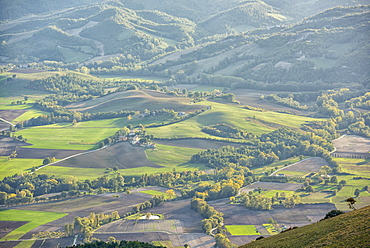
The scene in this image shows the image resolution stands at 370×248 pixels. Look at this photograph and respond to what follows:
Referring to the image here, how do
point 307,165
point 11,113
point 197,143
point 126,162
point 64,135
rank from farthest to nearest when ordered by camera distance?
point 11,113, point 64,135, point 197,143, point 126,162, point 307,165

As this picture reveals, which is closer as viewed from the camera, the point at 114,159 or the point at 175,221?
the point at 175,221

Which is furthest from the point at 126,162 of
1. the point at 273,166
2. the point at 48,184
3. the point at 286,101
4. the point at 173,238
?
the point at 286,101

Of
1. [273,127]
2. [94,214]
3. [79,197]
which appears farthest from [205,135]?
[94,214]

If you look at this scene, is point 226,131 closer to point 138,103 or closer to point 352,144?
point 352,144

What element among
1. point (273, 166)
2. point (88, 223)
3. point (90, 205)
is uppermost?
point (88, 223)

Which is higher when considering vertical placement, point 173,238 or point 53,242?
point 53,242

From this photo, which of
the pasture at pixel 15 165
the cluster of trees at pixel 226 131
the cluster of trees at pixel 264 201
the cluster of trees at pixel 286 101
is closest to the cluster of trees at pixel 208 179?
the cluster of trees at pixel 264 201
